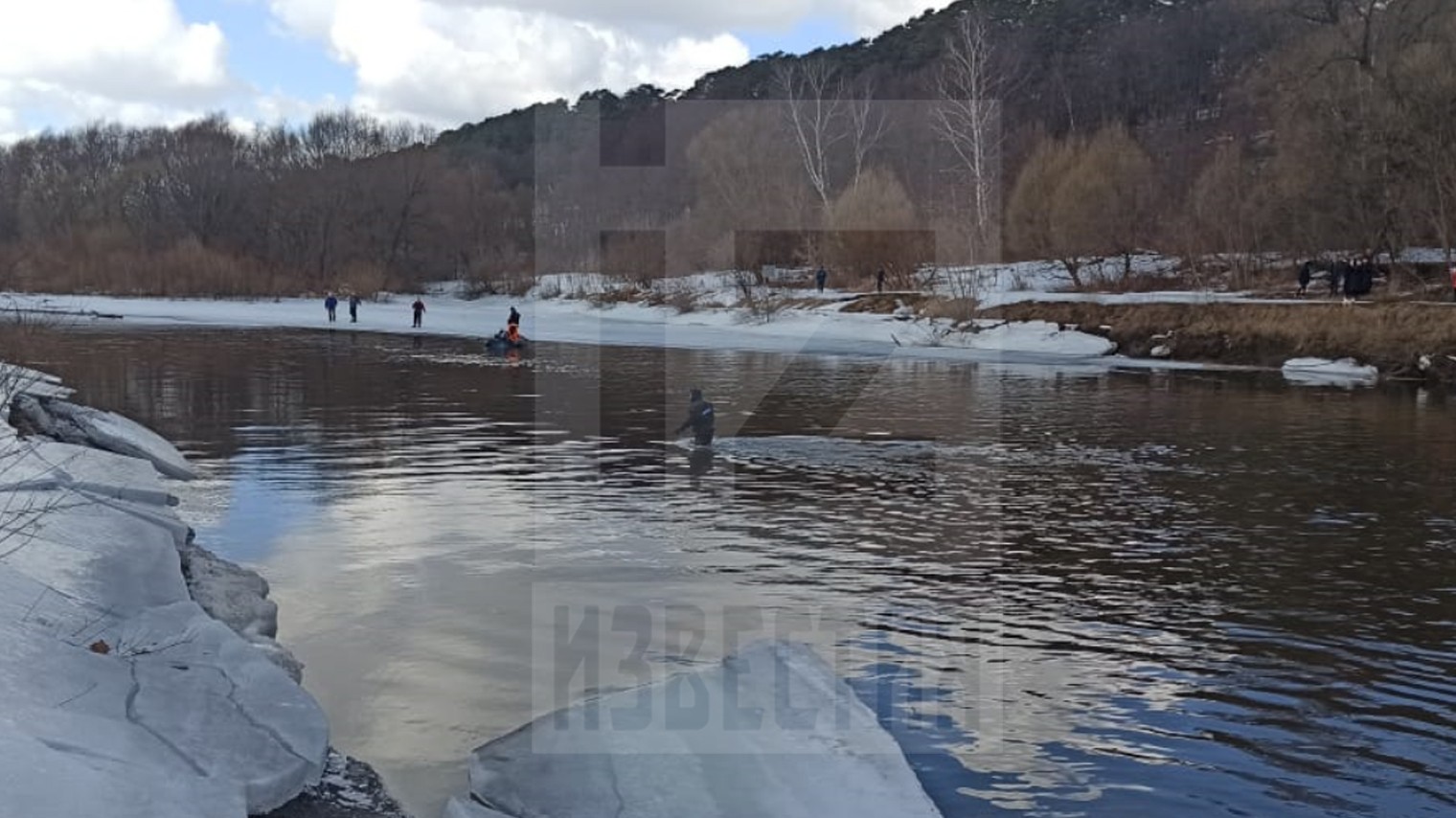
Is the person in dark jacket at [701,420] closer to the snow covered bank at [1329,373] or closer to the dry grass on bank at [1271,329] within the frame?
the snow covered bank at [1329,373]

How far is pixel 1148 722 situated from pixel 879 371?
2631cm

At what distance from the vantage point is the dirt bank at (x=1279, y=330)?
105ft

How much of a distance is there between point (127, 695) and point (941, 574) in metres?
6.98

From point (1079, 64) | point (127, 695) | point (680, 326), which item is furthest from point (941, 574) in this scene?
point (1079, 64)

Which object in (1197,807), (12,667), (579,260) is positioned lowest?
(1197,807)

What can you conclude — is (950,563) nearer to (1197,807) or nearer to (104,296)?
(1197,807)

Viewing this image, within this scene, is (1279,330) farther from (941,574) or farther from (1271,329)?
(941,574)

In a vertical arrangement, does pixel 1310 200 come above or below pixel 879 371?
above

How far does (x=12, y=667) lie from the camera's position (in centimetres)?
619

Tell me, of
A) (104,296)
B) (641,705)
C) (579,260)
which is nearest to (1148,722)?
(641,705)

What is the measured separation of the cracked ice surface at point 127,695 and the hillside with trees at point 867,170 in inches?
250

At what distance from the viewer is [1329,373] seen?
1287 inches

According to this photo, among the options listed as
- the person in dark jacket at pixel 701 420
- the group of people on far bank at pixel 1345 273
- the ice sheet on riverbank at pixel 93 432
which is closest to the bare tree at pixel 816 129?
the group of people on far bank at pixel 1345 273

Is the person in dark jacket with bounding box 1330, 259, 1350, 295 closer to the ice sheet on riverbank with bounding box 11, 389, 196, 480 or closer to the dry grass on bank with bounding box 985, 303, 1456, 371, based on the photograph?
the dry grass on bank with bounding box 985, 303, 1456, 371
